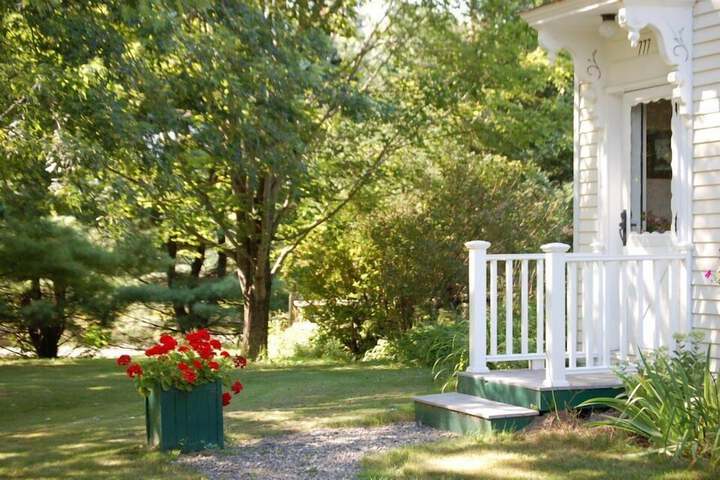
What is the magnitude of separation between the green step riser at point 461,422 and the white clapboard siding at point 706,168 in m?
1.58

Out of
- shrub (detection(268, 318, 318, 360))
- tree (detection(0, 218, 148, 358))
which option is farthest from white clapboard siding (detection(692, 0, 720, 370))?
tree (detection(0, 218, 148, 358))

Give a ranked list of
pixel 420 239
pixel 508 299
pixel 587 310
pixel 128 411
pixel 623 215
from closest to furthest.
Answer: pixel 587 310 < pixel 508 299 < pixel 623 215 < pixel 128 411 < pixel 420 239

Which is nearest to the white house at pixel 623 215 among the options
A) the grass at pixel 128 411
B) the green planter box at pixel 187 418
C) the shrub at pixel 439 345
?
the grass at pixel 128 411

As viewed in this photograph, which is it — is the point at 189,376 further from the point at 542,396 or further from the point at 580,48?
the point at 580,48

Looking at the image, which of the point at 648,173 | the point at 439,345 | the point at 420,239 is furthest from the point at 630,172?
the point at 420,239

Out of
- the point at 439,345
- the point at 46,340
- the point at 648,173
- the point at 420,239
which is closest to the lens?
the point at 648,173

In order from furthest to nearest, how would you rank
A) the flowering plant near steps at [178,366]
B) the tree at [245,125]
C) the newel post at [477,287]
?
the tree at [245,125], the newel post at [477,287], the flowering plant near steps at [178,366]

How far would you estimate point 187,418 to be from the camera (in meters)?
6.70

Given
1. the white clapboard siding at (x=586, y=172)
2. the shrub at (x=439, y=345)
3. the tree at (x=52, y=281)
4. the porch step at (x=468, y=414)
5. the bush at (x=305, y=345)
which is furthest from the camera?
the bush at (x=305, y=345)

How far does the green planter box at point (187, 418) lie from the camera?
666cm

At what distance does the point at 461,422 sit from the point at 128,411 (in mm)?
3702

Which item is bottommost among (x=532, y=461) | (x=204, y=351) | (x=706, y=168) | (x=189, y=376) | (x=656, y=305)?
(x=532, y=461)

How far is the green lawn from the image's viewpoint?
574 centimetres

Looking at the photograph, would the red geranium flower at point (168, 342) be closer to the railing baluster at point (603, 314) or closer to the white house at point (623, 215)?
the white house at point (623, 215)
